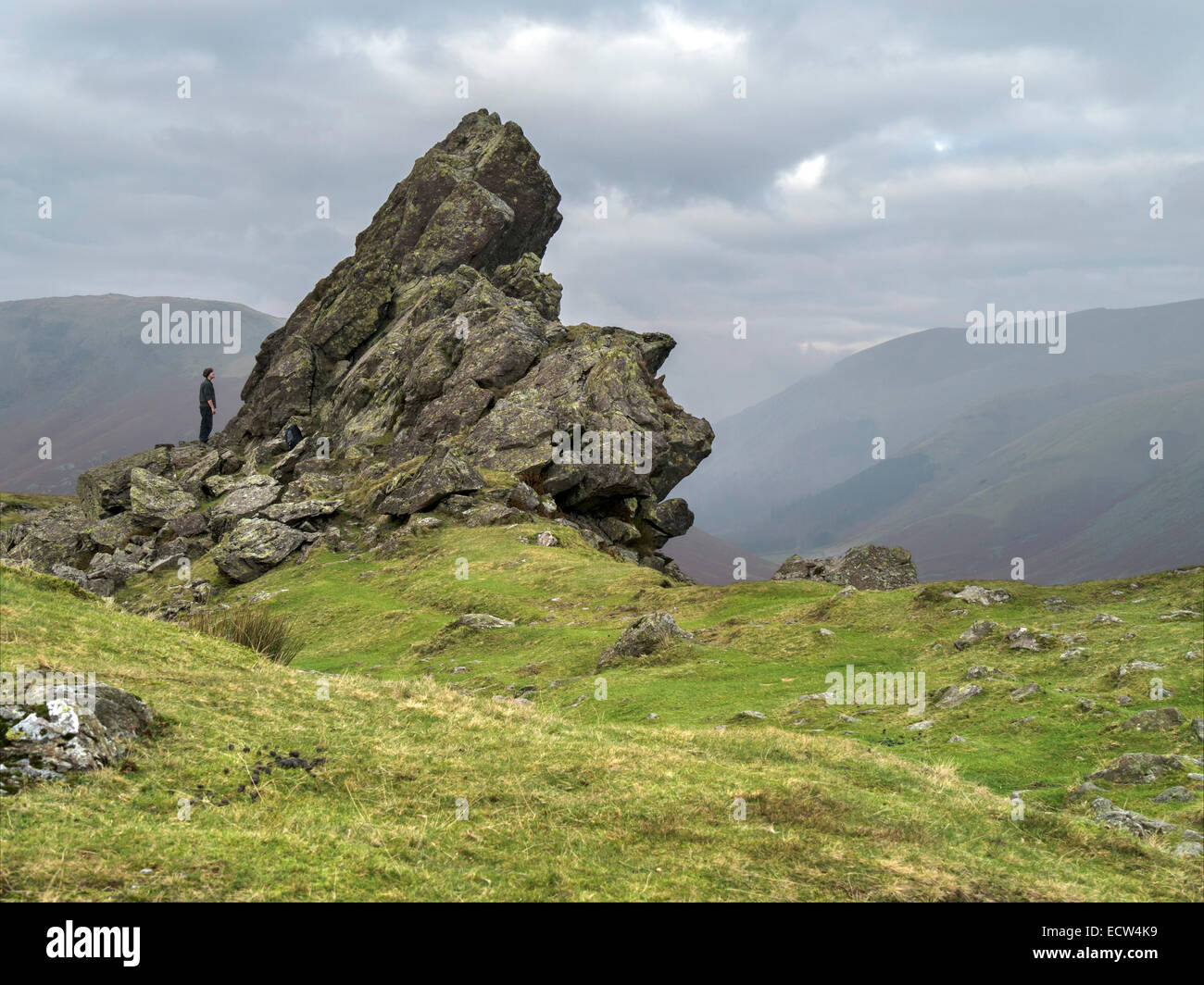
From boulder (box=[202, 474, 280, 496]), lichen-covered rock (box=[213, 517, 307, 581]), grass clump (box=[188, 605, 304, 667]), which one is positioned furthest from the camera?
boulder (box=[202, 474, 280, 496])

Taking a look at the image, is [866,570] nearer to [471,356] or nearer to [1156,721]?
[1156,721]

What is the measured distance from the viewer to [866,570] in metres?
45.6

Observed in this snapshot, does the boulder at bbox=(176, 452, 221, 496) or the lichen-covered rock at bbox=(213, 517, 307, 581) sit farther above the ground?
the boulder at bbox=(176, 452, 221, 496)

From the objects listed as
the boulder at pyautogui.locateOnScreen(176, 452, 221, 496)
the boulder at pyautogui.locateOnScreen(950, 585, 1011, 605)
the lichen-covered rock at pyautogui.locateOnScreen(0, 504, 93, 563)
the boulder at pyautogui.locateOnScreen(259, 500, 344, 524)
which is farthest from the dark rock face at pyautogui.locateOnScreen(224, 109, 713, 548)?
the boulder at pyautogui.locateOnScreen(950, 585, 1011, 605)

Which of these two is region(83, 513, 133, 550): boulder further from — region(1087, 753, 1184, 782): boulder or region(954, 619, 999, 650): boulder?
region(1087, 753, 1184, 782): boulder

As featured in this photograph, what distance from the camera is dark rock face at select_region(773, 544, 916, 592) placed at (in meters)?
45.0

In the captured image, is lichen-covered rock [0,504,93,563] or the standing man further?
the standing man

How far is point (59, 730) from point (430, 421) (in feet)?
171

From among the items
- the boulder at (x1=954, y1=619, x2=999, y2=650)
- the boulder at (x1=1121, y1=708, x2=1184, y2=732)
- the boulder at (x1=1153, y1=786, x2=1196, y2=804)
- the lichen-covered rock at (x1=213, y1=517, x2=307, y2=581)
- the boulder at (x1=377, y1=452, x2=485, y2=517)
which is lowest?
the boulder at (x1=1153, y1=786, x2=1196, y2=804)

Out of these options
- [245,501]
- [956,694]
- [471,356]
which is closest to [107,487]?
[245,501]

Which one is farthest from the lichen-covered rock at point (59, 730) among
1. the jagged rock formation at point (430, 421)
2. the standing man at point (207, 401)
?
the standing man at point (207, 401)

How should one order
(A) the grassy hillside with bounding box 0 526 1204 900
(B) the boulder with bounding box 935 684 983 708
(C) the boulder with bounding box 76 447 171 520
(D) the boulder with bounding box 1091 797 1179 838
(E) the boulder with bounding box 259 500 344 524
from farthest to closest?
(C) the boulder with bounding box 76 447 171 520, (E) the boulder with bounding box 259 500 344 524, (B) the boulder with bounding box 935 684 983 708, (D) the boulder with bounding box 1091 797 1179 838, (A) the grassy hillside with bounding box 0 526 1204 900

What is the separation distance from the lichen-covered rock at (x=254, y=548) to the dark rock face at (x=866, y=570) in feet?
95.1

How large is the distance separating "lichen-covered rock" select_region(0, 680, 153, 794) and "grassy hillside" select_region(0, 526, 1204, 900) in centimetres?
42
